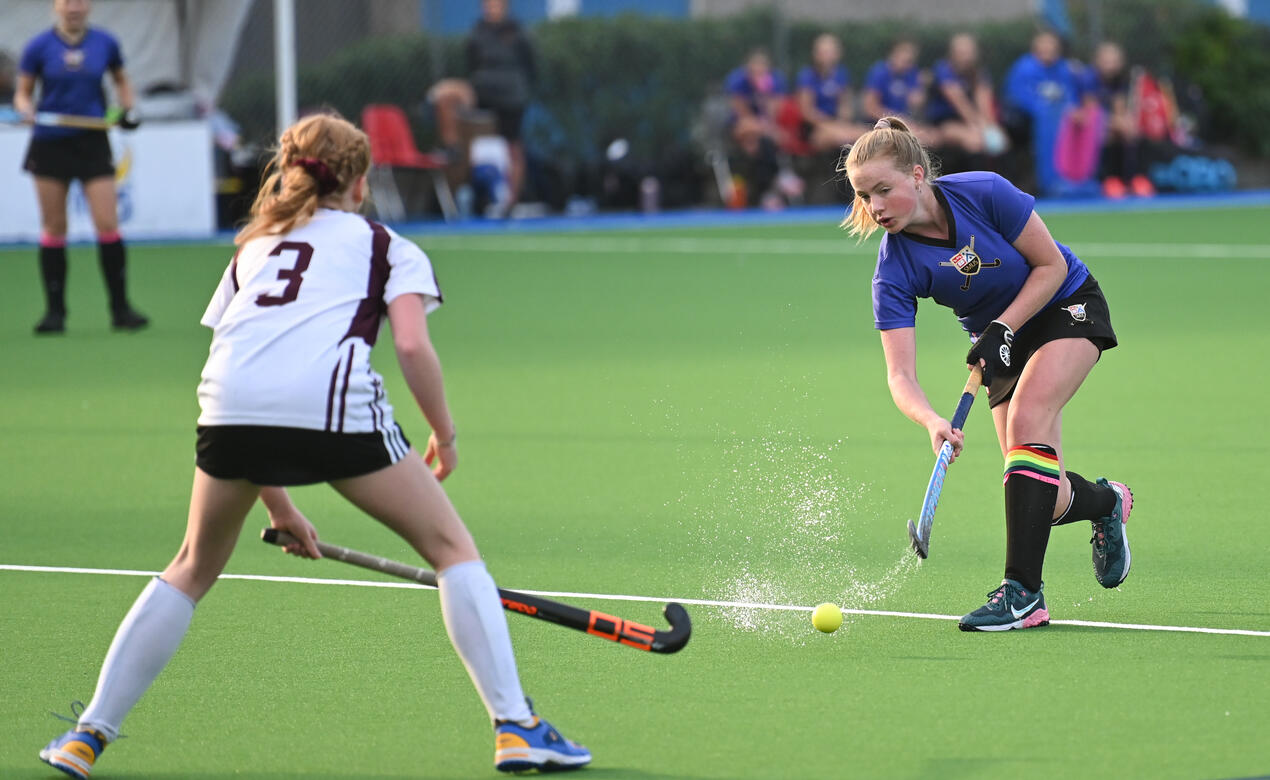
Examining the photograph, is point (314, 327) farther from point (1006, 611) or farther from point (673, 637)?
point (1006, 611)

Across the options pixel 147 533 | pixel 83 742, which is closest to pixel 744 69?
pixel 147 533

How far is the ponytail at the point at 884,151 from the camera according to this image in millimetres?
5078

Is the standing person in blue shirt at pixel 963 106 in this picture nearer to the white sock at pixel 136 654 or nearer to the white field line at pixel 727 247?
the white field line at pixel 727 247

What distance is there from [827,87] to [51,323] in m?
10.9

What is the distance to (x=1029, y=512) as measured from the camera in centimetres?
518

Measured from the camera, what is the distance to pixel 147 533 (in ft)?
22.0

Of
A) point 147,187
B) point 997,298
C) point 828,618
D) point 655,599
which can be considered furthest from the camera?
point 147,187

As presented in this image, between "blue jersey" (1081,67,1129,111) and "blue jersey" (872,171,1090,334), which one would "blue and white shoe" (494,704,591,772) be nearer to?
"blue jersey" (872,171,1090,334)

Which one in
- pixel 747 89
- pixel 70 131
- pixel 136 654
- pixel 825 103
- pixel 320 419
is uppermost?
pixel 320 419

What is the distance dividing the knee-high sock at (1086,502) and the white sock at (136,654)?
2.59 metres

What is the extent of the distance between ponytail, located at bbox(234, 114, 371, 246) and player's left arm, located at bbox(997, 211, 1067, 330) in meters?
2.03

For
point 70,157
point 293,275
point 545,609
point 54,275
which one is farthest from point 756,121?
point 293,275

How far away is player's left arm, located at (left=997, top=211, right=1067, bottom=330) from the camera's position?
17.1 feet

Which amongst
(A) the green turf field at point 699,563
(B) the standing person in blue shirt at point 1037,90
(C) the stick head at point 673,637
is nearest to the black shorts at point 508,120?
(B) the standing person in blue shirt at point 1037,90
